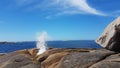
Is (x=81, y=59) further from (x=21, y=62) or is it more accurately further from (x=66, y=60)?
(x=21, y=62)

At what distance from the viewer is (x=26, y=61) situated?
2198 centimetres

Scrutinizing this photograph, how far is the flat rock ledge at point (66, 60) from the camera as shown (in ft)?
61.7

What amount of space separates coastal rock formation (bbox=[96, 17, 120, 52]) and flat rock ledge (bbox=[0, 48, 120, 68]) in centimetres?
55

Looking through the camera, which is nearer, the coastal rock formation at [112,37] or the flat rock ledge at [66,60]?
the flat rock ledge at [66,60]

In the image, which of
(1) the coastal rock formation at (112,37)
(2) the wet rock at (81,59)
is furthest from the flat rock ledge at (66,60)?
(1) the coastal rock formation at (112,37)

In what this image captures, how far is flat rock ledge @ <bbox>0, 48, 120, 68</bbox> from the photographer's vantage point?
1880 centimetres

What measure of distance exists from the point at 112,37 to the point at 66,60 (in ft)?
12.3

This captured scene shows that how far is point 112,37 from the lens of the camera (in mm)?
20969

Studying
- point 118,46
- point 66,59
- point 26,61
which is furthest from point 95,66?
point 26,61

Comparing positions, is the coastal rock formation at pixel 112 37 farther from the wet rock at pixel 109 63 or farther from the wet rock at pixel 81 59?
→ the wet rock at pixel 109 63

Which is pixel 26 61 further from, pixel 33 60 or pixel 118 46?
pixel 118 46

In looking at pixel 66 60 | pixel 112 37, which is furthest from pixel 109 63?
pixel 112 37

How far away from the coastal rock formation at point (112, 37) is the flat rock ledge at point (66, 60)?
55 cm

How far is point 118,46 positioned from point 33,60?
20.8 ft
